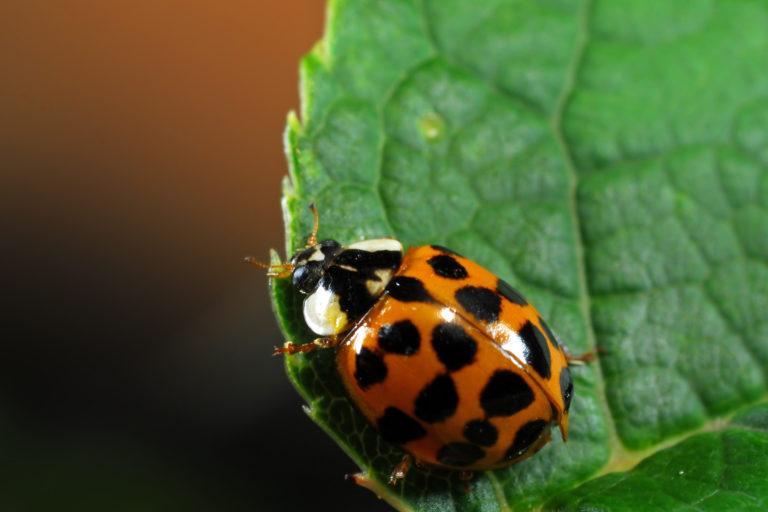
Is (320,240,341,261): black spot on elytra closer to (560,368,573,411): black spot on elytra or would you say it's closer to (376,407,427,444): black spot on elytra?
(376,407,427,444): black spot on elytra

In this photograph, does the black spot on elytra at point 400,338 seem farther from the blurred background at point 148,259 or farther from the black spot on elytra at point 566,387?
the blurred background at point 148,259

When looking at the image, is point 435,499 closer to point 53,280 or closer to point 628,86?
point 628,86

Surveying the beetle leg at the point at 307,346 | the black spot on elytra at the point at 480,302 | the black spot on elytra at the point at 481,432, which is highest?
the black spot on elytra at the point at 480,302

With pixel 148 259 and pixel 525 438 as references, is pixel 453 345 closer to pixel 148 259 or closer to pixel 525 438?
pixel 525 438

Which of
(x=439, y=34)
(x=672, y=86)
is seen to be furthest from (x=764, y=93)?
(x=439, y=34)

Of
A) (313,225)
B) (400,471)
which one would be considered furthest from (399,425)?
(313,225)

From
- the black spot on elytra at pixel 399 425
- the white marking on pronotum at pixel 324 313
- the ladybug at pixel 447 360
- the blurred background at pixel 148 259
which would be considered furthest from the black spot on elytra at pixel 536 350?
the blurred background at pixel 148 259
